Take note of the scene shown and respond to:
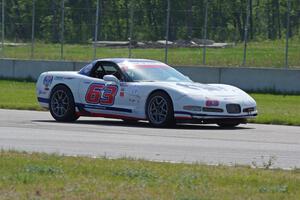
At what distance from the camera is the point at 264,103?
25.6 metres

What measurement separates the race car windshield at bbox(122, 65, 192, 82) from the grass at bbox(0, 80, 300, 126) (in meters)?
2.03

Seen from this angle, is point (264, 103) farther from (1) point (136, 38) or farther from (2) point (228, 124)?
(1) point (136, 38)

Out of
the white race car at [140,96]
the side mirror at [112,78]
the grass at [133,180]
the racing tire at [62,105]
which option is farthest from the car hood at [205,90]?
the grass at [133,180]

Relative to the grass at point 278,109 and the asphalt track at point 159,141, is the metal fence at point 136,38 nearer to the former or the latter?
the grass at point 278,109

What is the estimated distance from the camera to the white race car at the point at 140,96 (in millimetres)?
17922

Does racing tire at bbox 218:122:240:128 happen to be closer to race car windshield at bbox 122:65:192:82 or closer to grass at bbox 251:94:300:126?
race car windshield at bbox 122:65:192:82

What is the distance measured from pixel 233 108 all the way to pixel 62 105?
370 centimetres

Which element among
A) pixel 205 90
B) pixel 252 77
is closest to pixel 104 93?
pixel 205 90

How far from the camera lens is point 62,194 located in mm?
9047

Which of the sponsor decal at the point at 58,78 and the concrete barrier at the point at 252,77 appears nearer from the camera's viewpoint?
the sponsor decal at the point at 58,78

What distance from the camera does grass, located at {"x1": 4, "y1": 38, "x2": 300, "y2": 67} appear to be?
30594 millimetres

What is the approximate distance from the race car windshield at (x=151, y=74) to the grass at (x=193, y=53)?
11.3 metres

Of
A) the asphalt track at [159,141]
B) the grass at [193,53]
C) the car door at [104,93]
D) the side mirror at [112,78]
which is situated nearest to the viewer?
the asphalt track at [159,141]

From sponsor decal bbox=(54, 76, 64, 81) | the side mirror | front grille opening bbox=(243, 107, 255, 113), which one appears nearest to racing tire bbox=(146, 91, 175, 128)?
the side mirror
